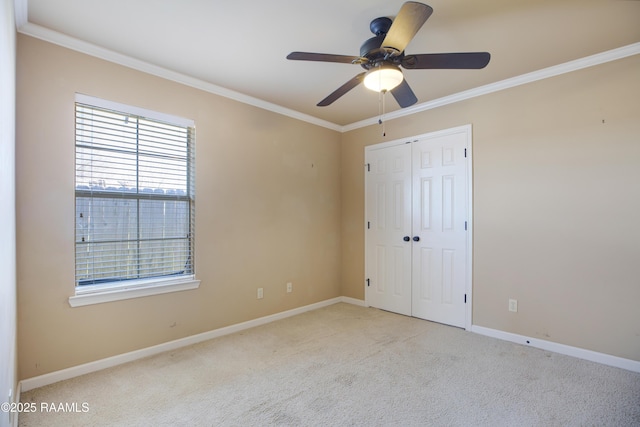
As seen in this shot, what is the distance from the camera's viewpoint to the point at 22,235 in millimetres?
2254

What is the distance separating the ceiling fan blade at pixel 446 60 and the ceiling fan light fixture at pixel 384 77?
0.29 feet

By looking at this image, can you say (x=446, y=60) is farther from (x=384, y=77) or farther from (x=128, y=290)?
(x=128, y=290)

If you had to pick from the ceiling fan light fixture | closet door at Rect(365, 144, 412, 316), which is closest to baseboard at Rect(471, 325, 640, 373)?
closet door at Rect(365, 144, 412, 316)

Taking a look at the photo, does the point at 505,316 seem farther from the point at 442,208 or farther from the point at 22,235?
the point at 22,235

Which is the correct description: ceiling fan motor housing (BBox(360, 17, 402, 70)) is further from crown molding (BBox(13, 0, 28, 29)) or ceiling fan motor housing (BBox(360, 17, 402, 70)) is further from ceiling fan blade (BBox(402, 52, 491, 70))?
crown molding (BBox(13, 0, 28, 29))

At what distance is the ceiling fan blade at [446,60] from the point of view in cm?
193

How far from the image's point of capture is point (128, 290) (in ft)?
8.93

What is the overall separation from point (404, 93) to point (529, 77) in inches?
60.5

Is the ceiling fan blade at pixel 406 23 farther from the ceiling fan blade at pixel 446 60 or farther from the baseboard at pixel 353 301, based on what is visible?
the baseboard at pixel 353 301

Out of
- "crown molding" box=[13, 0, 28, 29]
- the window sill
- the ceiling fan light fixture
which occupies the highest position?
"crown molding" box=[13, 0, 28, 29]

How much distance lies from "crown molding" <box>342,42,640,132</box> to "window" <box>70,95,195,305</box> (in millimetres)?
2599

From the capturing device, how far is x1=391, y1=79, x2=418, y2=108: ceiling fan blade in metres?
2.33

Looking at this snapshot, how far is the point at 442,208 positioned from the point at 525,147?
1010 mm

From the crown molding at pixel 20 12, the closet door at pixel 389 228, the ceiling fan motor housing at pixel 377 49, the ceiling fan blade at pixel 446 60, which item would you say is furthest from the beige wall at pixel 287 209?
the ceiling fan motor housing at pixel 377 49
